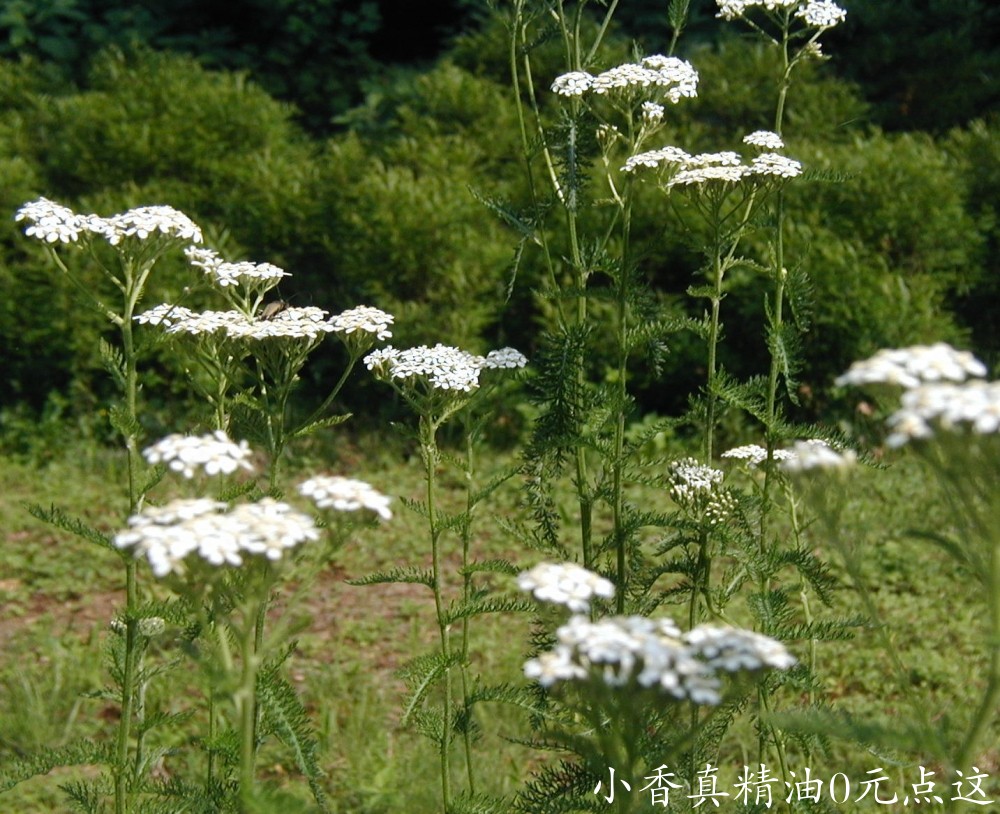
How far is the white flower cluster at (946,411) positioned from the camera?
3.99ft

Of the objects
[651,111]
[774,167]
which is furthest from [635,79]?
[774,167]

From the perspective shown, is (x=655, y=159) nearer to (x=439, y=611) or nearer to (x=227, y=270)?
(x=227, y=270)

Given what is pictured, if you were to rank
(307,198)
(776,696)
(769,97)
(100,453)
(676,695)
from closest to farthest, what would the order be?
1. (676,695)
2. (776,696)
3. (100,453)
4. (307,198)
5. (769,97)

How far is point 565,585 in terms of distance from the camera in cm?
140

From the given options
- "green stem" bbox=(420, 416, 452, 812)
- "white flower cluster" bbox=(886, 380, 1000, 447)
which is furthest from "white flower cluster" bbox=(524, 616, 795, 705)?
"green stem" bbox=(420, 416, 452, 812)

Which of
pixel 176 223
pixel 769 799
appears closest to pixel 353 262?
pixel 176 223

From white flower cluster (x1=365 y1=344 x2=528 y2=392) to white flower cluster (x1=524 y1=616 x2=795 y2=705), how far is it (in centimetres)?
85

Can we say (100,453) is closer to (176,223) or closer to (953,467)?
(176,223)

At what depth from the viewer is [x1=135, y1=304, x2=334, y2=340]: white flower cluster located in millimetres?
1979

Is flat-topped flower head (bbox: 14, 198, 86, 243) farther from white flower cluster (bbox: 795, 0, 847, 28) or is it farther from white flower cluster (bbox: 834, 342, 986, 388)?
white flower cluster (bbox: 795, 0, 847, 28)

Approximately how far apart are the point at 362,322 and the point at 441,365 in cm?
16

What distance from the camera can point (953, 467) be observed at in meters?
1.33

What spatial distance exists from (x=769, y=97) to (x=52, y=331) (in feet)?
11.5

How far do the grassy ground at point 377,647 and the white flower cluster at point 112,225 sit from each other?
2.93 ft
